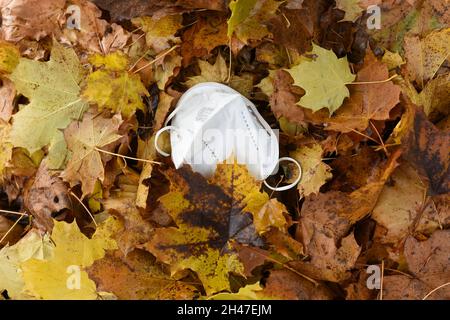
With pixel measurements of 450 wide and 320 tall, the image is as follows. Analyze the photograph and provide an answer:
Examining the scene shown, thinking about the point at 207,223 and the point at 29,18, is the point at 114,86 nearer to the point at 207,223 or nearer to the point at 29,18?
the point at 29,18

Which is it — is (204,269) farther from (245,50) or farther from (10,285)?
(245,50)

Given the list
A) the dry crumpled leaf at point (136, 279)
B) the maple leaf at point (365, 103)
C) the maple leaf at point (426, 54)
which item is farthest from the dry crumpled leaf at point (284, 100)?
the dry crumpled leaf at point (136, 279)

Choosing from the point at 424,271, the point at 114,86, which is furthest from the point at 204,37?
the point at 424,271

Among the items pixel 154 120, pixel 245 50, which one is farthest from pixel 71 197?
pixel 245 50

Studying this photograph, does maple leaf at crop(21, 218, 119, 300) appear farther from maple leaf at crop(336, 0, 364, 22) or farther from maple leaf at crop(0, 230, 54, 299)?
maple leaf at crop(336, 0, 364, 22)

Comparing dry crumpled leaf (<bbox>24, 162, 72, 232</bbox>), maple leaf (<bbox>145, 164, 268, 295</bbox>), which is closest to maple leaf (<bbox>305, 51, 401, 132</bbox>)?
maple leaf (<bbox>145, 164, 268, 295</bbox>)

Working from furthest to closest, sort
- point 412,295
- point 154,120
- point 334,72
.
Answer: point 154,120 < point 334,72 < point 412,295

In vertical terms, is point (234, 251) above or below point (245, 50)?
below
